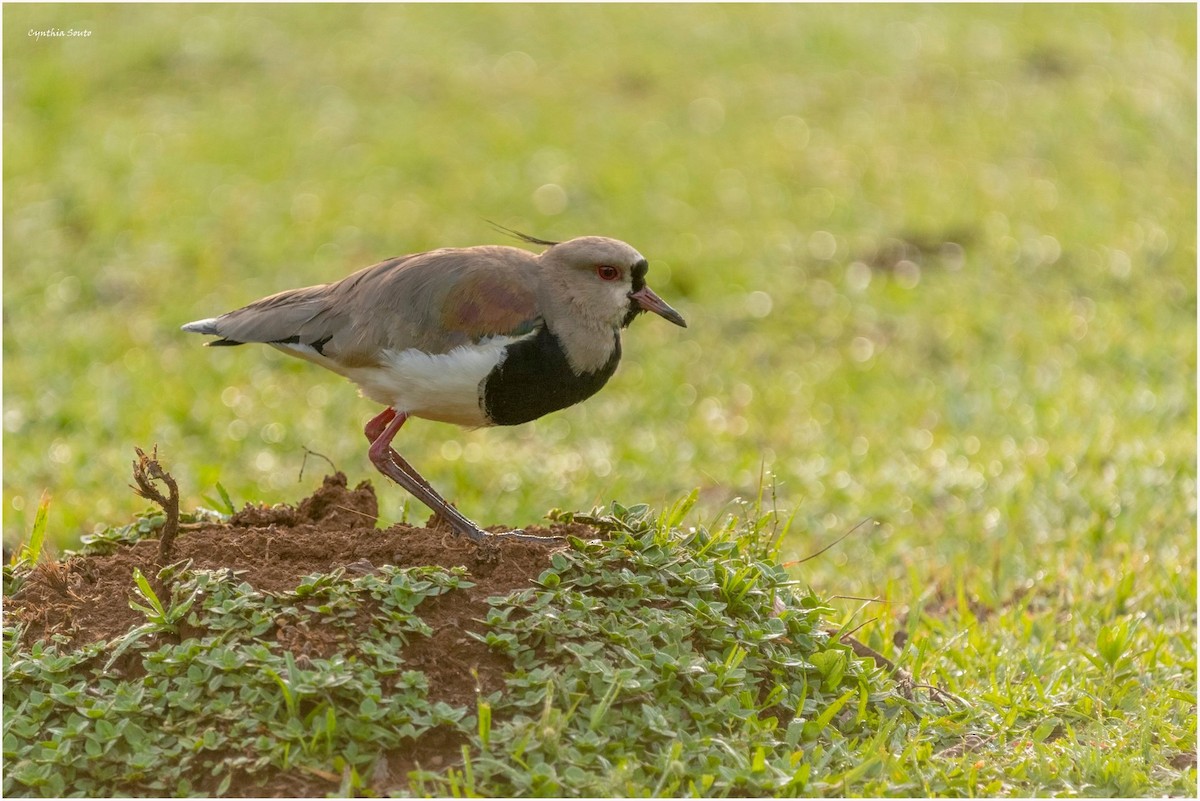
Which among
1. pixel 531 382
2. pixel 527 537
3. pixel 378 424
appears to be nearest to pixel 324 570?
pixel 527 537

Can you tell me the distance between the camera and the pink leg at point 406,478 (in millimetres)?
4391

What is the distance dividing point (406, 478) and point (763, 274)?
18.9 feet

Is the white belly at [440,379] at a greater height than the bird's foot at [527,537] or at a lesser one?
greater

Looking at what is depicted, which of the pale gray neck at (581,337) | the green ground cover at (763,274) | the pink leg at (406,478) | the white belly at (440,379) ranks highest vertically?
the pale gray neck at (581,337)

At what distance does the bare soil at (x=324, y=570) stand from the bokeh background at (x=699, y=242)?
1.46m

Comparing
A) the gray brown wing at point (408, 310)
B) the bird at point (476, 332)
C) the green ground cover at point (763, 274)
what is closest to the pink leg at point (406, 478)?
the bird at point (476, 332)

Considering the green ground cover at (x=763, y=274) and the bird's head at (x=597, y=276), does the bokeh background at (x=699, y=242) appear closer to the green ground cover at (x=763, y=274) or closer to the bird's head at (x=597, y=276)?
the green ground cover at (x=763, y=274)

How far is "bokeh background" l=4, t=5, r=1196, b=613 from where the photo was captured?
275 inches

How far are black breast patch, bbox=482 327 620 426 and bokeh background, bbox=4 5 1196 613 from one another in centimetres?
132

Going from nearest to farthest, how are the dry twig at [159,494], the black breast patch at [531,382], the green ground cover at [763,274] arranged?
the dry twig at [159,494] → the black breast patch at [531,382] → the green ground cover at [763,274]

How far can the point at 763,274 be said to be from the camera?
32.6ft

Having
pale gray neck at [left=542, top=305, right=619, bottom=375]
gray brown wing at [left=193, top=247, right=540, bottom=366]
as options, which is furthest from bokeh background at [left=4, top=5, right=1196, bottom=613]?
gray brown wing at [left=193, top=247, right=540, bottom=366]

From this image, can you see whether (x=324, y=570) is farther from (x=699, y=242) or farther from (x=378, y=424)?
(x=699, y=242)

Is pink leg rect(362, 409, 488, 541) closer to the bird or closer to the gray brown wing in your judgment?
the bird
